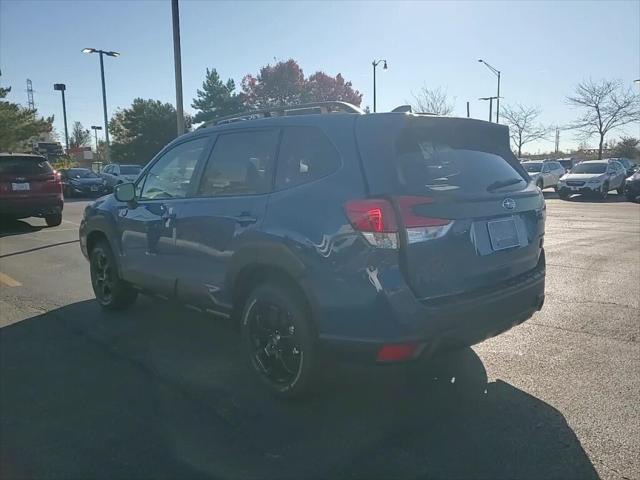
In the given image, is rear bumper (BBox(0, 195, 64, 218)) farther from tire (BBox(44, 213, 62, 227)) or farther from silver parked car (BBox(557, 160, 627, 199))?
silver parked car (BBox(557, 160, 627, 199))

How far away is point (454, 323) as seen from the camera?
9.71ft

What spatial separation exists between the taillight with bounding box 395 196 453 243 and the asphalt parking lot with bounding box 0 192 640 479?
1.02m

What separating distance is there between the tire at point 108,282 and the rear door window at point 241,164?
1854mm

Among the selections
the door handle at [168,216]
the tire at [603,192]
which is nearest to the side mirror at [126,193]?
the door handle at [168,216]

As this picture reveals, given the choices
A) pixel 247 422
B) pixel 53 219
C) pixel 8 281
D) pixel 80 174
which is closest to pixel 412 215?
pixel 247 422

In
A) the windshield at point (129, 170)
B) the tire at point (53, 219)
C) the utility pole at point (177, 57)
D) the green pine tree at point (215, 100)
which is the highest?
the green pine tree at point (215, 100)

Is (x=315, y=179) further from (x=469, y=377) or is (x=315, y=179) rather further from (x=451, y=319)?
(x=469, y=377)

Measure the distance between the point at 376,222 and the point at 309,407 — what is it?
53.1 inches

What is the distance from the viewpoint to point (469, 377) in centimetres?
380

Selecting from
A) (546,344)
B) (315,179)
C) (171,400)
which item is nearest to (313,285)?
(315,179)

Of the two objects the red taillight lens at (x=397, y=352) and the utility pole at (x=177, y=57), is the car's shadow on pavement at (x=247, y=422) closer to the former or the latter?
the red taillight lens at (x=397, y=352)

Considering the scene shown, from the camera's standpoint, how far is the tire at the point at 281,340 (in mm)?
3225

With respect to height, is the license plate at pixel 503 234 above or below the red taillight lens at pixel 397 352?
above

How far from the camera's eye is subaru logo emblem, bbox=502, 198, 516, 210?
10.9ft
